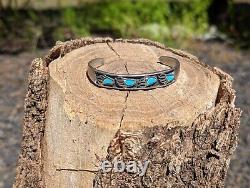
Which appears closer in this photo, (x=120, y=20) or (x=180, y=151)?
(x=180, y=151)

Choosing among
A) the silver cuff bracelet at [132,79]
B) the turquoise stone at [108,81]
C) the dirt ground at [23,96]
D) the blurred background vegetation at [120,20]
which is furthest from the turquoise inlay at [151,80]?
the blurred background vegetation at [120,20]

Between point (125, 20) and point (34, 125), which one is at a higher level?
point (34, 125)

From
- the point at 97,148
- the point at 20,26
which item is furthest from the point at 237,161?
the point at 20,26

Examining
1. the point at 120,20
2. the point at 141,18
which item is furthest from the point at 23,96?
the point at 141,18

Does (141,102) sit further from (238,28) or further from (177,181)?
(238,28)

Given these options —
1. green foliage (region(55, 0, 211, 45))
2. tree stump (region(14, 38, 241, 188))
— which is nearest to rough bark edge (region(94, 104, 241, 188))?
tree stump (region(14, 38, 241, 188))

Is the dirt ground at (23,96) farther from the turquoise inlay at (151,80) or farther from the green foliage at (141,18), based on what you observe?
the turquoise inlay at (151,80)

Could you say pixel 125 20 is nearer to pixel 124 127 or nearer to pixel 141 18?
pixel 141 18
